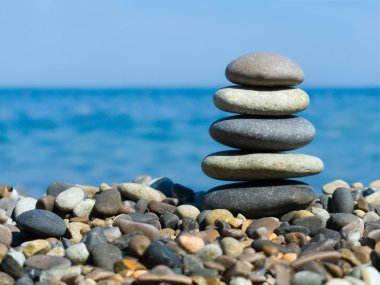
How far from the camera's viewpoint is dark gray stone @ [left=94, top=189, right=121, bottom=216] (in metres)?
6.67

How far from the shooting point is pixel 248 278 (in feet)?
15.4

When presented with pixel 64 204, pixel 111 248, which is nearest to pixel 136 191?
pixel 64 204

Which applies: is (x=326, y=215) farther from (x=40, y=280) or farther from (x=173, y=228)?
(x=40, y=280)

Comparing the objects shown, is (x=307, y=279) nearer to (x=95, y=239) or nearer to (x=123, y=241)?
(x=123, y=241)

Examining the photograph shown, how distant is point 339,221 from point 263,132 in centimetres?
113

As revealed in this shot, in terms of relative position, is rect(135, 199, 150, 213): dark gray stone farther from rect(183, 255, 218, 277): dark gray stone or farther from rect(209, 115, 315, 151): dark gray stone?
rect(183, 255, 218, 277): dark gray stone

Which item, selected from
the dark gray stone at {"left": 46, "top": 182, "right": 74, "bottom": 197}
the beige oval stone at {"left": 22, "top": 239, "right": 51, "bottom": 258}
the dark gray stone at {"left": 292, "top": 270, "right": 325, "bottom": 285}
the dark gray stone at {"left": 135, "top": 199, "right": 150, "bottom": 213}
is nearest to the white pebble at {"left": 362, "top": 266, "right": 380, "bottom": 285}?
the dark gray stone at {"left": 292, "top": 270, "right": 325, "bottom": 285}

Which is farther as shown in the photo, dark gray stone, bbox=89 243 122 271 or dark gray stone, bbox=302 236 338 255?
dark gray stone, bbox=302 236 338 255

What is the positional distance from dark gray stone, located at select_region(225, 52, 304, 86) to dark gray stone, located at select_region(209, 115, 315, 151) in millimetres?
355

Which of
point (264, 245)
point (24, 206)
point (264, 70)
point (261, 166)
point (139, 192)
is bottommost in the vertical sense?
point (24, 206)

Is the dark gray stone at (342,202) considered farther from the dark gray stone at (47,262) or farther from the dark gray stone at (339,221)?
the dark gray stone at (47,262)

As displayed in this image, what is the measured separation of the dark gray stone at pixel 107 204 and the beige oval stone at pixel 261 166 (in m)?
0.97

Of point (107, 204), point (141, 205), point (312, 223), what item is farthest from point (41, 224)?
point (312, 223)

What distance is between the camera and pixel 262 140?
263 inches
